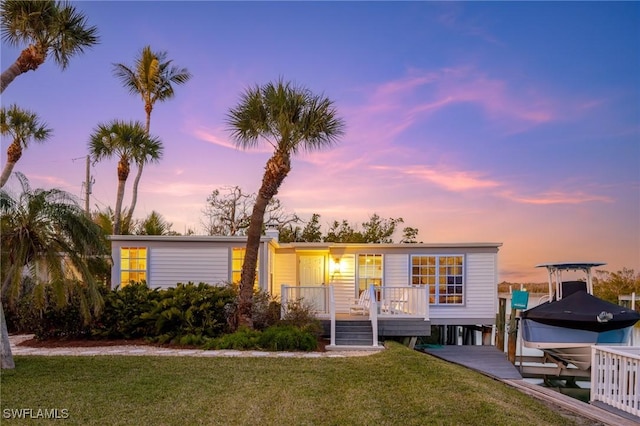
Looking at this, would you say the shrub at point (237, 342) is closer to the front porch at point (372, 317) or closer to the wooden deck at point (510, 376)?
the front porch at point (372, 317)

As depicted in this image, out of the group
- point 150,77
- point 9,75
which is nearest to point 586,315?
point 9,75

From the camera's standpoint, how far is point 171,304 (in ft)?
42.9

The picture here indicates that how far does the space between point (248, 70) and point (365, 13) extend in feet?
12.7

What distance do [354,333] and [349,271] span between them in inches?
183

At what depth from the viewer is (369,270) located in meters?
18.0

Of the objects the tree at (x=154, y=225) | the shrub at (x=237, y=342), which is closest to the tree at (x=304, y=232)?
the tree at (x=154, y=225)

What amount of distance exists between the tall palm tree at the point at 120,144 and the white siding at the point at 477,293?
1343cm

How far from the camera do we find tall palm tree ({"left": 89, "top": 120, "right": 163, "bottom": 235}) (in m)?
22.2

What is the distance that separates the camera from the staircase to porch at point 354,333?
43.6ft

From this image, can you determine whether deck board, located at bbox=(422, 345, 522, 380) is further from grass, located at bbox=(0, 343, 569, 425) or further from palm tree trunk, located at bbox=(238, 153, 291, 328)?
palm tree trunk, located at bbox=(238, 153, 291, 328)

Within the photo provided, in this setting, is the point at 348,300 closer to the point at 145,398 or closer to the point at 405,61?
the point at 405,61

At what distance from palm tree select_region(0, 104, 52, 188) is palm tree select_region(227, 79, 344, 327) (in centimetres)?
1090

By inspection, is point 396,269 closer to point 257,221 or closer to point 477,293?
point 477,293

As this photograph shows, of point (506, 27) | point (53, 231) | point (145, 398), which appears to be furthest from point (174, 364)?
point (506, 27)
